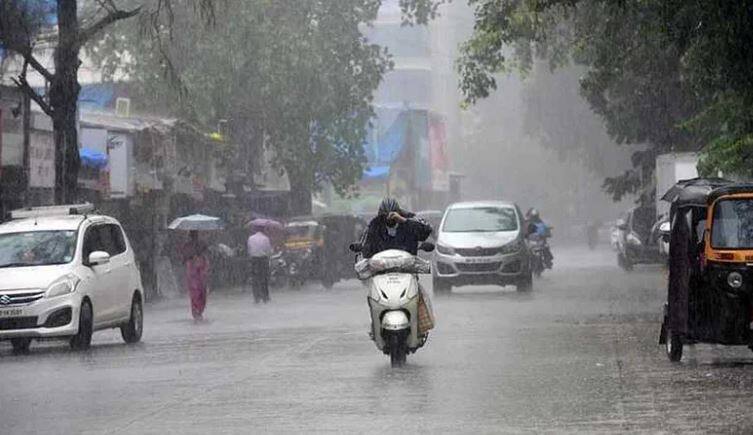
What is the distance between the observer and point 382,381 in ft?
53.3

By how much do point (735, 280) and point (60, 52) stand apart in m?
17.1

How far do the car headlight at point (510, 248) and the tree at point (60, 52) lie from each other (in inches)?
356

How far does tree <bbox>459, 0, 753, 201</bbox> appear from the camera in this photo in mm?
24891

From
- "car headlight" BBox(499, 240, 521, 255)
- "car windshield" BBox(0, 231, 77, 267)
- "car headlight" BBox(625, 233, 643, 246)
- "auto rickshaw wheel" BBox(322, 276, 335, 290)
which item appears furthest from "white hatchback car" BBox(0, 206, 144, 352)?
"car headlight" BBox(625, 233, 643, 246)

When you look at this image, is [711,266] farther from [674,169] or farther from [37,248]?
[674,169]

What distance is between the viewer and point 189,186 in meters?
50.1

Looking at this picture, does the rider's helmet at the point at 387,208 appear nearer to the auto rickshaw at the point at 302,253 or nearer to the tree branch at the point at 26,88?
the tree branch at the point at 26,88

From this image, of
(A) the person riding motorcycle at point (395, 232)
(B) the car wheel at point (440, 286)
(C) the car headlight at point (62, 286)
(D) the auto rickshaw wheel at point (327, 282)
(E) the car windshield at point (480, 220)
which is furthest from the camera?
(D) the auto rickshaw wheel at point (327, 282)

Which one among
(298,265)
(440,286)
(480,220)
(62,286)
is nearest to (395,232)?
(62,286)

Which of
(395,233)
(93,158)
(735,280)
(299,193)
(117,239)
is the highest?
(93,158)

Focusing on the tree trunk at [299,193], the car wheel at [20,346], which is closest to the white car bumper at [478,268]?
the car wheel at [20,346]

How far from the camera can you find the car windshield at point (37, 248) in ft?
77.7

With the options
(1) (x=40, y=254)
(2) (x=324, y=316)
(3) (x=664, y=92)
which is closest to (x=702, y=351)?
(1) (x=40, y=254)

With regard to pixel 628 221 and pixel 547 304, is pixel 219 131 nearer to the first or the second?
pixel 628 221
